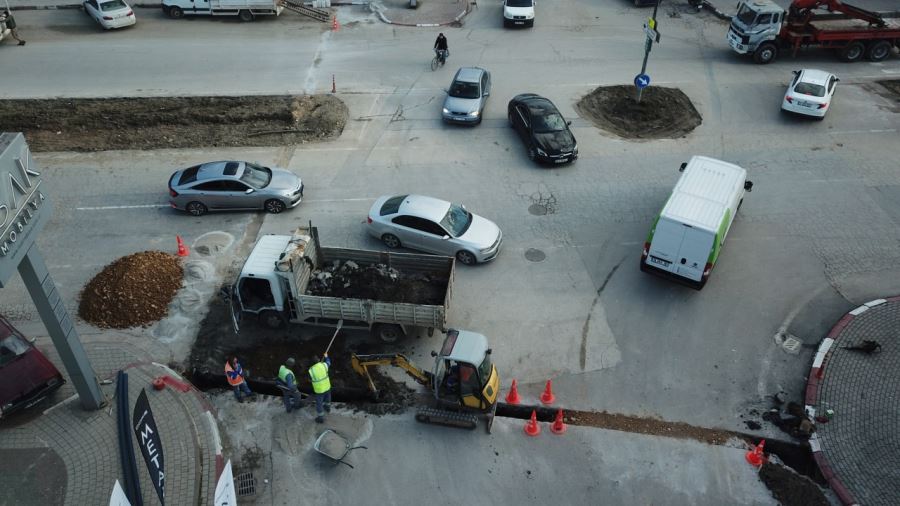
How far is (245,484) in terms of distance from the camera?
40.9 feet

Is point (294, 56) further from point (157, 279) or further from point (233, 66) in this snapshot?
point (157, 279)

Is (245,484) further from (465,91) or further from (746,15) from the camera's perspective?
(746,15)

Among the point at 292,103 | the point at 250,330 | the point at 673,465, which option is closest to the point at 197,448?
the point at 250,330

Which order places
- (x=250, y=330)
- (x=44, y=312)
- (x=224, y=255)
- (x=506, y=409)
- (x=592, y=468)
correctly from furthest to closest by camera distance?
(x=224, y=255) < (x=250, y=330) < (x=506, y=409) < (x=592, y=468) < (x=44, y=312)

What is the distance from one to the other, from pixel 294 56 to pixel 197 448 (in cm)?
2017

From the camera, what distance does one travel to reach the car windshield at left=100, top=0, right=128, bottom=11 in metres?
30.5

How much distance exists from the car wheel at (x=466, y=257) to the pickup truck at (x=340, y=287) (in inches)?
68.2

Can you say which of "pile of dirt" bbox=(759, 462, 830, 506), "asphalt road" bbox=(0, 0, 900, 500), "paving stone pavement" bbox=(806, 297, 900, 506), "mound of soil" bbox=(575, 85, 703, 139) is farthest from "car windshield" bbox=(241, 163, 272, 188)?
"paving stone pavement" bbox=(806, 297, 900, 506)

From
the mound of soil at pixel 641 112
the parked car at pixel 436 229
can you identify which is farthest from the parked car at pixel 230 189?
the mound of soil at pixel 641 112

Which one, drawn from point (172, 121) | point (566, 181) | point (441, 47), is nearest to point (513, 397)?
point (566, 181)

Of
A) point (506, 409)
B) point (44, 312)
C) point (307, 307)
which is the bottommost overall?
point (506, 409)

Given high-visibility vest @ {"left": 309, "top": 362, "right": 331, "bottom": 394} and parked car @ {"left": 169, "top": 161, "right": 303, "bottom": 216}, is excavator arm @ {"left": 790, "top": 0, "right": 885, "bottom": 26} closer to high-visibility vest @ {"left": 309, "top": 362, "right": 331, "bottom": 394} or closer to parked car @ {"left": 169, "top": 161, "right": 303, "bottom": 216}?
parked car @ {"left": 169, "top": 161, "right": 303, "bottom": 216}

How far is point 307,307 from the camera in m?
14.9

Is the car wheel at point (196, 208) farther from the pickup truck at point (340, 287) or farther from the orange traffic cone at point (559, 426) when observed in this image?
the orange traffic cone at point (559, 426)
